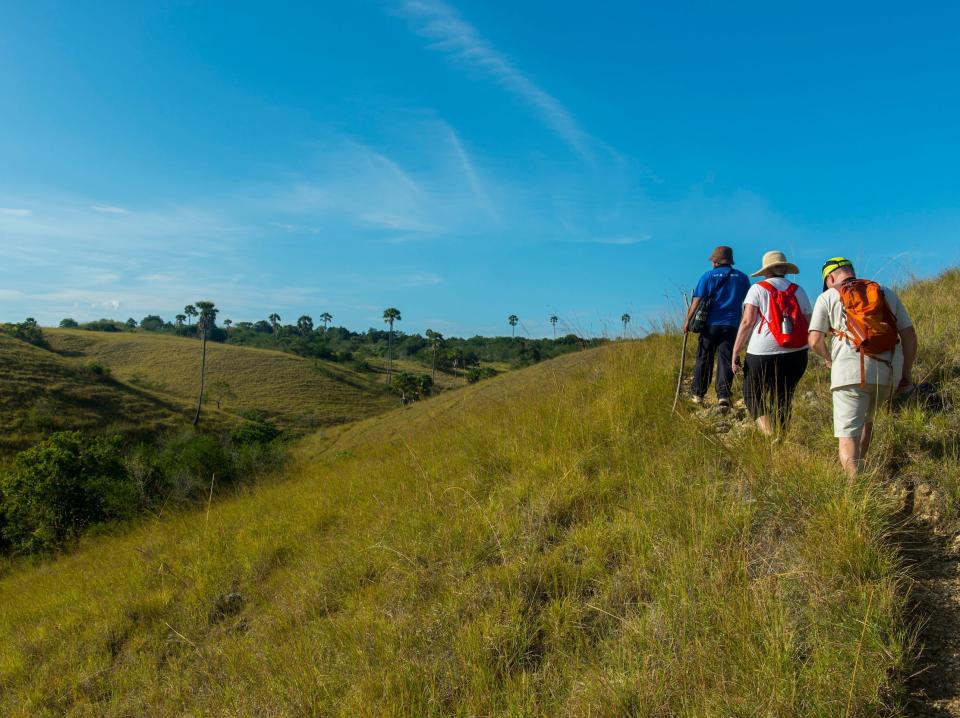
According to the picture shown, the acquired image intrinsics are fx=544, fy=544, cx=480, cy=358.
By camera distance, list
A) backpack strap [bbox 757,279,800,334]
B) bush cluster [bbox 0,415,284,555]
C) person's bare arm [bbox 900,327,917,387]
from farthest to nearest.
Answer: bush cluster [bbox 0,415,284,555], backpack strap [bbox 757,279,800,334], person's bare arm [bbox 900,327,917,387]

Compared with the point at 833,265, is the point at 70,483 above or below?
below

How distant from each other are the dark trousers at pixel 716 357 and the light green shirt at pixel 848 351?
2015 millimetres

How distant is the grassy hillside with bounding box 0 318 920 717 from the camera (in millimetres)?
2461

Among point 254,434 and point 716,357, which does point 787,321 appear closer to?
point 716,357

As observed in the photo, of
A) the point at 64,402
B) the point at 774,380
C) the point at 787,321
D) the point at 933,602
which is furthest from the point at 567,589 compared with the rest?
the point at 64,402

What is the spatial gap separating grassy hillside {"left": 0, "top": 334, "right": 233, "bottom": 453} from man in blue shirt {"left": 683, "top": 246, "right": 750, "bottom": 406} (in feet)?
185

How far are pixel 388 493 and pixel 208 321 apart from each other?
97.1m

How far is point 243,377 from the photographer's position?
86.5m

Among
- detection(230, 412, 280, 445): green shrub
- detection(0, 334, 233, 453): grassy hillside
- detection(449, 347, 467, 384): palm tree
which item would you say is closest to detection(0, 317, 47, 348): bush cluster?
detection(0, 334, 233, 453): grassy hillside

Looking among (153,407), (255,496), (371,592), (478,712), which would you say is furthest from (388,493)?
(153,407)

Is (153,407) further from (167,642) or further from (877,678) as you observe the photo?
(877,678)

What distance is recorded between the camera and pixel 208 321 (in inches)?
3607

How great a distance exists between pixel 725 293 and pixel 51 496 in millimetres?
26206

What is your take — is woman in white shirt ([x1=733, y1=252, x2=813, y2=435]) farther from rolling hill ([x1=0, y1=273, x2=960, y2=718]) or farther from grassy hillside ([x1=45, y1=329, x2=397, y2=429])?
grassy hillside ([x1=45, y1=329, x2=397, y2=429])
